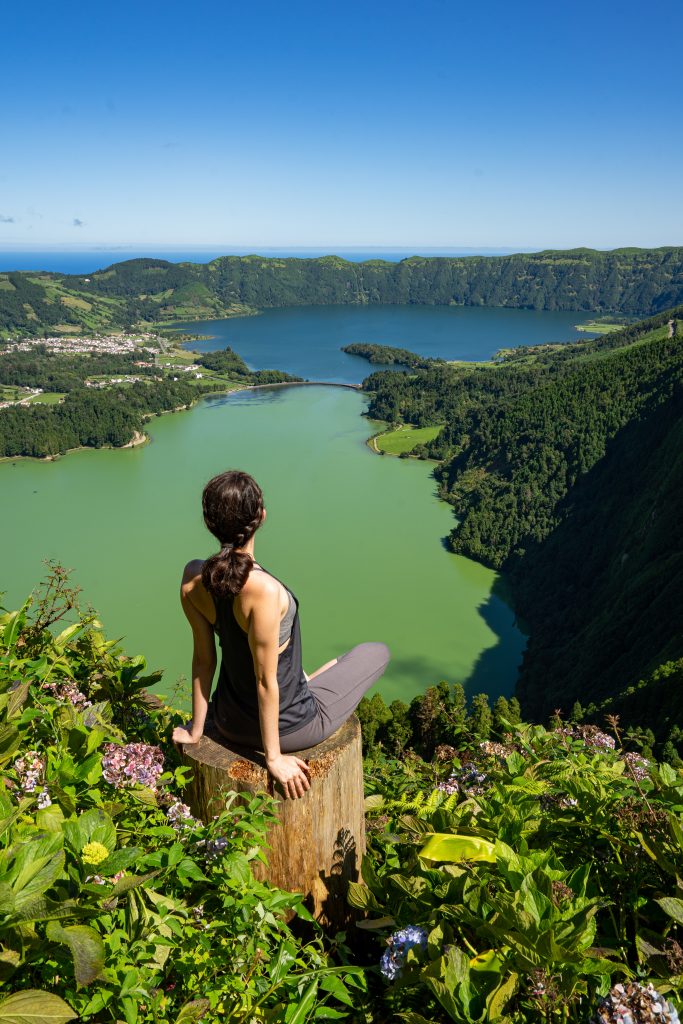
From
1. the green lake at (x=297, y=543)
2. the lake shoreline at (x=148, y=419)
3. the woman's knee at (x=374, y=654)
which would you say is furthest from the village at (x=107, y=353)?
the woman's knee at (x=374, y=654)

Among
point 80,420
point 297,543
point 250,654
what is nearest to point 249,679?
point 250,654

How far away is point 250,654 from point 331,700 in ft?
1.70

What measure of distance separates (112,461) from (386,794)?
7699 centimetres

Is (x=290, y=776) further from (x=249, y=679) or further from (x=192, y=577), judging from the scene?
(x=192, y=577)

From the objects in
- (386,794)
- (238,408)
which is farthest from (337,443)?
(386,794)

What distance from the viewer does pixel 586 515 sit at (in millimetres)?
48781

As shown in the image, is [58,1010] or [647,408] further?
[647,408]

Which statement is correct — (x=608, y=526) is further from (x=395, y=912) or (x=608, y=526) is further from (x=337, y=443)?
(x=395, y=912)

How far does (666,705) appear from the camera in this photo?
65.3 feet

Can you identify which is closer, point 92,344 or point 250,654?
point 250,654

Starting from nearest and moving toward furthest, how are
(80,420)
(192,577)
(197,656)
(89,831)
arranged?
(89,831) < (192,577) < (197,656) < (80,420)

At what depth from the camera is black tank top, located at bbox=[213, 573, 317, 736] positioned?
8.66ft

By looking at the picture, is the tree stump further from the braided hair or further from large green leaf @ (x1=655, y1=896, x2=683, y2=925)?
large green leaf @ (x1=655, y1=896, x2=683, y2=925)

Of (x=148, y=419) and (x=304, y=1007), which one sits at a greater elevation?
(x=304, y=1007)
